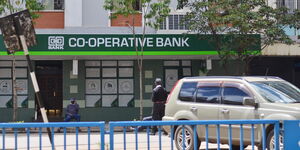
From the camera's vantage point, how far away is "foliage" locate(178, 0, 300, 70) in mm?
20719

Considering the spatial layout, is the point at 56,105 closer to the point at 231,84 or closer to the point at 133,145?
the point at 231,84

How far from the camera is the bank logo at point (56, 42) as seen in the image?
73.5 ft

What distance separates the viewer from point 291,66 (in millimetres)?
26141

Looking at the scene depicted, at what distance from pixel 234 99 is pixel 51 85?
15315 mm

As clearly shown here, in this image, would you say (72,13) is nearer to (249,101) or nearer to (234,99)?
(234,99)

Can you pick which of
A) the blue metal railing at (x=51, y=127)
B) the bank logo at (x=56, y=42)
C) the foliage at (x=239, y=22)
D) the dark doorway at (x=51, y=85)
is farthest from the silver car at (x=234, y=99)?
the dark doorway at (x=51, y=85)

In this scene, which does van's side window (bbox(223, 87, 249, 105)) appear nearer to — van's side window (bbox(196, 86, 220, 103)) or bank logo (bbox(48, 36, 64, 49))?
van's side window (bbox(196, 86, 220, 103))

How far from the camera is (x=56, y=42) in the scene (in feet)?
73.5

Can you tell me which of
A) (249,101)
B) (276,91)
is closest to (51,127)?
(249,101)

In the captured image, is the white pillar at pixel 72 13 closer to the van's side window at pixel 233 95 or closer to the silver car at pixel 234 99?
the silver car at pixel 234 99

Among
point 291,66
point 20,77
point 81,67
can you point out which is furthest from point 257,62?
point 20,77

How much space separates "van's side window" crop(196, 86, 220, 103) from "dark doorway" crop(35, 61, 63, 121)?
45.7 ft

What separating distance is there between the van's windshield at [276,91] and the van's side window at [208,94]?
893 mm

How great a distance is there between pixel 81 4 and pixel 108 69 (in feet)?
11.2
